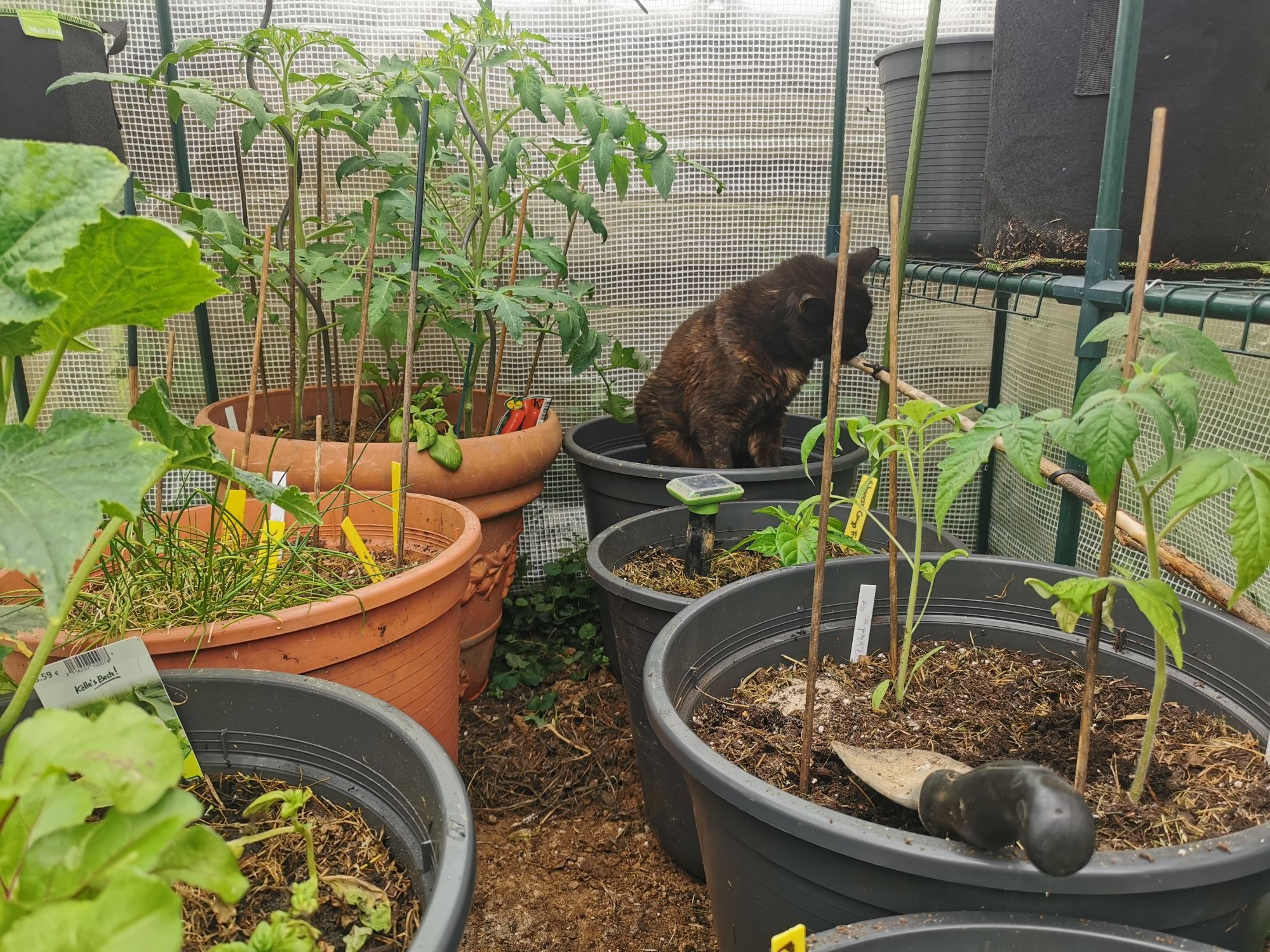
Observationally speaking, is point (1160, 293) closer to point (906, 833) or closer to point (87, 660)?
point (906, 833)

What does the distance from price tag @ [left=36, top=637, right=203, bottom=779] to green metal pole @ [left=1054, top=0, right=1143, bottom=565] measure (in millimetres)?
1486

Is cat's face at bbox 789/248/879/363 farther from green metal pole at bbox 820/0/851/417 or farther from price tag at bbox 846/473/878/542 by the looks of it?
price tag at bbox 846/473/878/542

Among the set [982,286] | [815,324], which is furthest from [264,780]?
[815,324]

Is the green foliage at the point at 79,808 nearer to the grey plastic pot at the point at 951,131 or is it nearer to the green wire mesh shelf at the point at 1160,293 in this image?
the green wire mesh shelf at the point at 1160,293

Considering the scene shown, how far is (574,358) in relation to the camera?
2102 millimetres

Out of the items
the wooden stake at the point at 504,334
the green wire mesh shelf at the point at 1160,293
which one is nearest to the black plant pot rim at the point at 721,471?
the wooden stake at the point at 504,334

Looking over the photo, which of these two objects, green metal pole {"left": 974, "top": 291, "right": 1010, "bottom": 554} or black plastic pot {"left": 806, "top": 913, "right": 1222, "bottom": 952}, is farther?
green metal pole {"left": 974, "top": 291, "right": 1010, "bottom": 554}

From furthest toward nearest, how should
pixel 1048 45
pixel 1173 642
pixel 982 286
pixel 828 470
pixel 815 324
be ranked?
pixel 815 324 → pixel 982 286 → pixel 1048 45 → pixel 828 470 → pixel 1173 642

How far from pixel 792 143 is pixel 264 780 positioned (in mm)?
2379

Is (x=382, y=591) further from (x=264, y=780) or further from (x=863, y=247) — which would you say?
(x=863, y=247)

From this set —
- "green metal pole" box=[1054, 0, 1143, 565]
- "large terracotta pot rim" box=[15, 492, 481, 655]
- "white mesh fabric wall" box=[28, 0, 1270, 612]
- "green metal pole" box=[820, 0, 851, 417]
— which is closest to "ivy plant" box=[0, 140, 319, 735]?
"large terracotta pot rim" box=[15, 492, 481, 655]

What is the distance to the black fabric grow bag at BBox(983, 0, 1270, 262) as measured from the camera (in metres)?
1.35

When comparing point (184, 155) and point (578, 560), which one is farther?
point (578, 560)

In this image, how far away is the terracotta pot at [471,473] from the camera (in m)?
1.87
